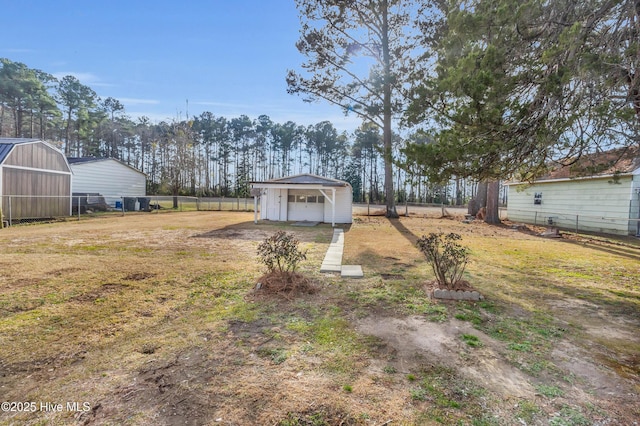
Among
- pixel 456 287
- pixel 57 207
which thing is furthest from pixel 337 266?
pixel 57 207

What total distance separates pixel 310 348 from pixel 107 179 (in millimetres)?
23508

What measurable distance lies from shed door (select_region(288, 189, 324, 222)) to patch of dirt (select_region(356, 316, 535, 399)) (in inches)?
484

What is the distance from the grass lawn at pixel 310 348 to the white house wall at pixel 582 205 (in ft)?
23.4

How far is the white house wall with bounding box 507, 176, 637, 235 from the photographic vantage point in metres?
11.7

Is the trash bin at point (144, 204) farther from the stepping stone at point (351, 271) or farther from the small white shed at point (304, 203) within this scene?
the stepping stone at point (351, 271)

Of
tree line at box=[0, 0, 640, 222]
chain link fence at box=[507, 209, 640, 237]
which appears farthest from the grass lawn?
chain link fence at box=[507, 209, 640, 237]

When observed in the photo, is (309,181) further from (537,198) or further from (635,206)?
(635,206)

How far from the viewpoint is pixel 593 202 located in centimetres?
1297

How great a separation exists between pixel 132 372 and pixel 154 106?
3026 cm

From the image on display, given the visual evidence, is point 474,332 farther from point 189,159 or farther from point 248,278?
point 189,159

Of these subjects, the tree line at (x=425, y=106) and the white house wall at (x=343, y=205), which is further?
the white house wall at (x=343, y=205)

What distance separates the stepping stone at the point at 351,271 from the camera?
5621 millimetres

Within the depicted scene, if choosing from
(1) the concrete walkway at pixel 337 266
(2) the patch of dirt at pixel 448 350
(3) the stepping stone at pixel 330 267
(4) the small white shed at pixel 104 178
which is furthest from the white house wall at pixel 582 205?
(4) the small white shed at pixel 104 178

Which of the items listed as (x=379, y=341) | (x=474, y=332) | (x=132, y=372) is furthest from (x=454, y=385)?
(x=132, y=372)
